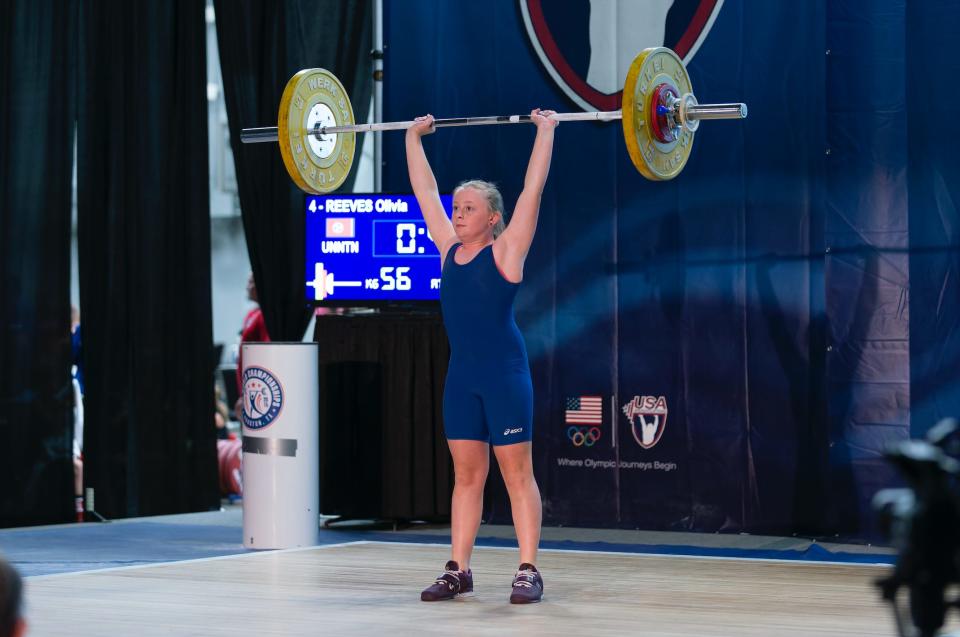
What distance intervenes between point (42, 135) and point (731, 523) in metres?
3.58

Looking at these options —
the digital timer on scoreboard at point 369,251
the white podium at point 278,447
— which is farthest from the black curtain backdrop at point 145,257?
the white podium at point 278,447

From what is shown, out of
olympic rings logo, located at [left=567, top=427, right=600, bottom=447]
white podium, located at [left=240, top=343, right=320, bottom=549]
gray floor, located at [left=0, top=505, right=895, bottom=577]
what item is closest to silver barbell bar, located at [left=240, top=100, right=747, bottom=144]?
white podium, located at [left=240, top=343, right=320, bottom=549]

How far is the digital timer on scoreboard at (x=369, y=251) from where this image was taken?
583 centimetres

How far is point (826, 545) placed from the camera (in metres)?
5.43

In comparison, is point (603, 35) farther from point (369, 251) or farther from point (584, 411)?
point (584, 411)

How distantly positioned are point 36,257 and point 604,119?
329 cm

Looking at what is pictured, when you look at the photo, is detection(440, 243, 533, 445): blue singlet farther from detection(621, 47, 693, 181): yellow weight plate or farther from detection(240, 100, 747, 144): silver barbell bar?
detection(621, 47, 693, 181): yellow weight plate

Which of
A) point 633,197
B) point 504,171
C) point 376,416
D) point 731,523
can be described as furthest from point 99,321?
point 731,523

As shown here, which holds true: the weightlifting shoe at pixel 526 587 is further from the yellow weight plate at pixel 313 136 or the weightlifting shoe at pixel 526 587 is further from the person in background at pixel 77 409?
the person in background at pixel 77 409

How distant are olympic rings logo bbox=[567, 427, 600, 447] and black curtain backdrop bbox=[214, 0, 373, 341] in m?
1.39

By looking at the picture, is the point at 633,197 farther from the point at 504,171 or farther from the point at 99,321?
the point at 99,321

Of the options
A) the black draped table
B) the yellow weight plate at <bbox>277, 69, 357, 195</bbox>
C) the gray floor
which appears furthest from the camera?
the black draped table

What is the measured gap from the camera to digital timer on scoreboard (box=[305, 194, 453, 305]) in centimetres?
583

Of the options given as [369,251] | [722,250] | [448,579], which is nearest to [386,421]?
[369,251]
